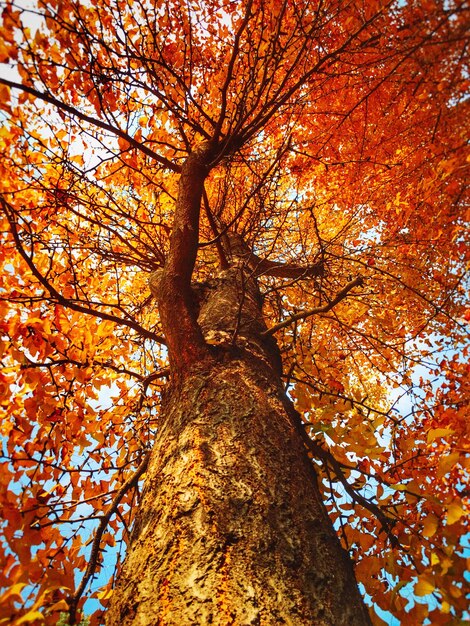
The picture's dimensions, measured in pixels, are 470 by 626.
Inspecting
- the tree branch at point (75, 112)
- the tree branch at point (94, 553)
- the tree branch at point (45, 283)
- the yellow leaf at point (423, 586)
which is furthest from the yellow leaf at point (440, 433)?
the tree branch at point (75, 112)

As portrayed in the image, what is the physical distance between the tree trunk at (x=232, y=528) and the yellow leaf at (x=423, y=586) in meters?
0.21

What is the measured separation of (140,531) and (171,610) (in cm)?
37

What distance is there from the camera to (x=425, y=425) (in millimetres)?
4074

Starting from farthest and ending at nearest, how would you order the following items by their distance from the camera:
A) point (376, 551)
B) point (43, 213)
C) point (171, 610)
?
point (43, 213) → point (376, 551) → point (171, 610)

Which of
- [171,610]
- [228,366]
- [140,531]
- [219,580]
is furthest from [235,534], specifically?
[228,366]

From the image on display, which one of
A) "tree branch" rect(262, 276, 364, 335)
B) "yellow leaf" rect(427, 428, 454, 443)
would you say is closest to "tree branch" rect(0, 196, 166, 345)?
"tree branch" rect(262, 276, 364, 335)

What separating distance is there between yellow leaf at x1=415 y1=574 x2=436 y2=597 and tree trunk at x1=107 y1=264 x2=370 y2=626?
0.67ft

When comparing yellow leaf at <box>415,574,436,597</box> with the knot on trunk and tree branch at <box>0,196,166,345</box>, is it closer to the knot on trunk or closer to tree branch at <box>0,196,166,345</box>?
tree branch at <box>0,196,166,345</box>

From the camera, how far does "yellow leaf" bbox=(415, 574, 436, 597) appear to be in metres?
0.92

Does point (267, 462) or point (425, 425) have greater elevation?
point (425, 425)

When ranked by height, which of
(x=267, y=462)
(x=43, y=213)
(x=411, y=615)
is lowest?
(x=411, y=615)

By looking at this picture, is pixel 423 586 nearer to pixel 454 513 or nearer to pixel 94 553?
pixel 454 513

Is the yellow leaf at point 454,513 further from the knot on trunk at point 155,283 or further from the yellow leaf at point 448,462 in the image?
the knot on trunk at point 155,283

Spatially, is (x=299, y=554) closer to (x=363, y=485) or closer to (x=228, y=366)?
(x=363, y=485)
